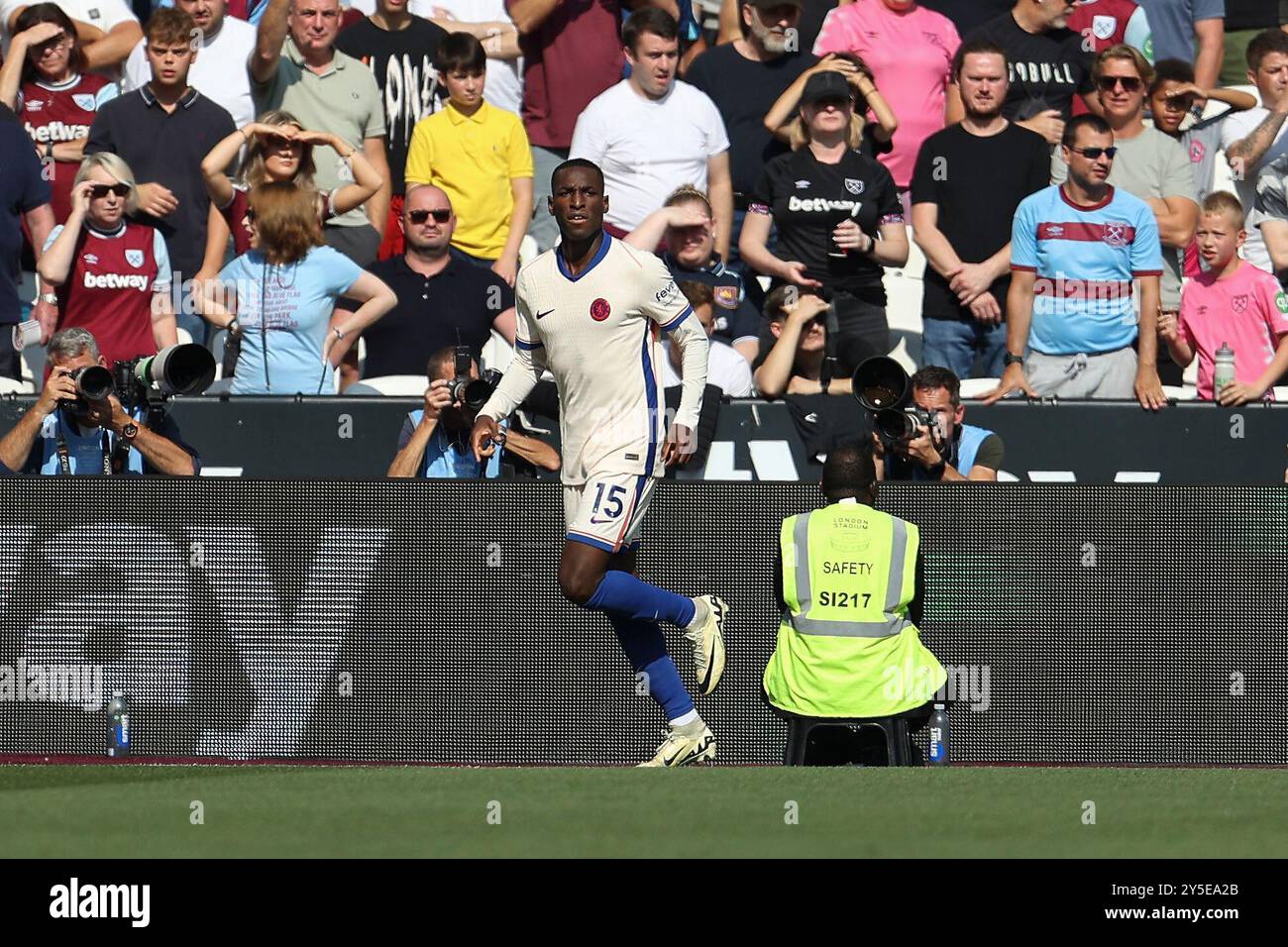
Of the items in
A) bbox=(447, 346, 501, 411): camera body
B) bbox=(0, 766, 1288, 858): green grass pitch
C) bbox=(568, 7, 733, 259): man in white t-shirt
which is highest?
bbox=(568, 7, 733, 259): man in white t-shirt

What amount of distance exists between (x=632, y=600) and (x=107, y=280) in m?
4.95

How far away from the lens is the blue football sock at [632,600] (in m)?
8.85

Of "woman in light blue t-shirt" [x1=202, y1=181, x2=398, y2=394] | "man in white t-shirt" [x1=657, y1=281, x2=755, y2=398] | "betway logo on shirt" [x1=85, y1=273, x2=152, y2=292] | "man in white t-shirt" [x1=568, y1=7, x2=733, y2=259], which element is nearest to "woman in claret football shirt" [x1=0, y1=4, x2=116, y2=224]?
"betway logo on shirt" [x1=85, y1=273, x2=152, y2=292]

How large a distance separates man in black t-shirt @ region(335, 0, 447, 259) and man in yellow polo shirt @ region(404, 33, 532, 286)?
1.48ft

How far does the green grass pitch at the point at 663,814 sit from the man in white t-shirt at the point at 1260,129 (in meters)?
6.48

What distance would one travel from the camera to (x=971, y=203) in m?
13.4

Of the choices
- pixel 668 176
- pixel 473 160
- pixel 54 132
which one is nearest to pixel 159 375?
pixel 473 160

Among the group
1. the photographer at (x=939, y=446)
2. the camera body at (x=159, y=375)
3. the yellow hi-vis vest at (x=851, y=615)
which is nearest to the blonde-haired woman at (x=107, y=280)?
the camera body at (x=159, y=375)

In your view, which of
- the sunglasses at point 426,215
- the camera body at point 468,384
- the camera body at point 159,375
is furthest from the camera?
the sunglasses at point 426,215

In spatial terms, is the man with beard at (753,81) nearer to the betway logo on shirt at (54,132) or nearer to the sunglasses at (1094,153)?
the sunglasses at (1094,153)

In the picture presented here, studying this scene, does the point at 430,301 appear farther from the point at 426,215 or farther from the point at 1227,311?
the point at 1227,311

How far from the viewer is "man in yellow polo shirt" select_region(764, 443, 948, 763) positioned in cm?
891

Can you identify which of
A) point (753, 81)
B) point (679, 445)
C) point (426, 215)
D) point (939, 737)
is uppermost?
point (753, 81)

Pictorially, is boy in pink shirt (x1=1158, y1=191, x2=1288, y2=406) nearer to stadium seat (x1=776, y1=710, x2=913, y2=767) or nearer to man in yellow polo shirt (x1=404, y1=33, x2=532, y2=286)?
man in yellow polo shirt (x1=404, y1=33, x2=532, y2=286)
